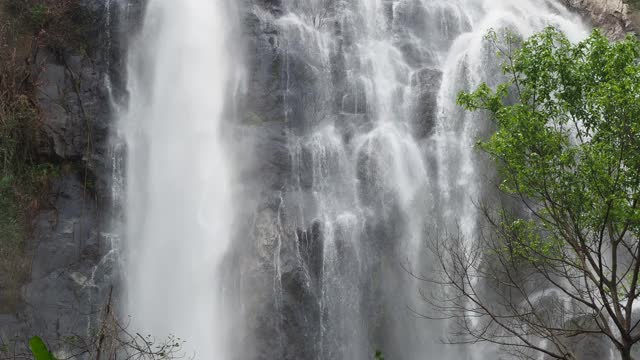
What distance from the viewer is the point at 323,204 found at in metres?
19.9

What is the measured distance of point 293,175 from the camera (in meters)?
20.1

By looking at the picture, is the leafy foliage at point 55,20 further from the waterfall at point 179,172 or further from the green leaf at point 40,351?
Result: the green leaf at point 40,351

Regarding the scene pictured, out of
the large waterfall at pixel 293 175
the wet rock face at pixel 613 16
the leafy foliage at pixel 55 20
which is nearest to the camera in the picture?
the large waterfall at pixel 293 175

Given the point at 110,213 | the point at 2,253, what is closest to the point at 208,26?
the point at 110,213

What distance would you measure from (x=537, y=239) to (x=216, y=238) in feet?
36.8

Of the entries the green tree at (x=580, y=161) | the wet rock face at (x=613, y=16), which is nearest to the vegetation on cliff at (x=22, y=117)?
the green tree at (x=580, y=161)

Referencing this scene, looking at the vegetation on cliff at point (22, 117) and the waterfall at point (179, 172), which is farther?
the waterfall at point (179, 172)

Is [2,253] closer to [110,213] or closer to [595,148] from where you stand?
[110,213]

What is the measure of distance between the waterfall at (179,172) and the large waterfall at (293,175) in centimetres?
5

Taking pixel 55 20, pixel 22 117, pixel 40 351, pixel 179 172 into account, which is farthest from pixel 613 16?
pixel 40 351

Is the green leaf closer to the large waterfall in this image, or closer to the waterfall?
the large waterfall

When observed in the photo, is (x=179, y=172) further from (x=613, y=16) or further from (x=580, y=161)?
(x=613, y=16)

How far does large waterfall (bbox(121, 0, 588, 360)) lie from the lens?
1852cm

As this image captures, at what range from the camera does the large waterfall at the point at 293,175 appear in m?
18.5
